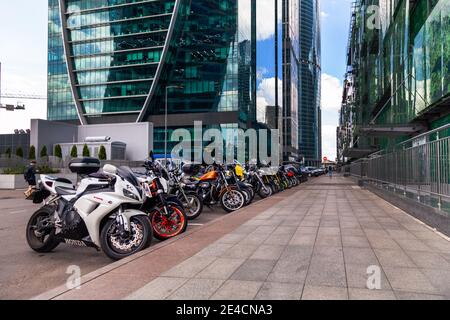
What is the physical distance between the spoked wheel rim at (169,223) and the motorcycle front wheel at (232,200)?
4.08 m

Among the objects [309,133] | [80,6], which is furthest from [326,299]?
[309,133]

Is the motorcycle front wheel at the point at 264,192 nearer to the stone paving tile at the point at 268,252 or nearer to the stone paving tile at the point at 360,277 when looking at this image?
the stone paving tile at the point at 268,252

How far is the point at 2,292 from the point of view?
12.6ft

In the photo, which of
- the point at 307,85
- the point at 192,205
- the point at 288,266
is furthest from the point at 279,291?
the point at 307,85

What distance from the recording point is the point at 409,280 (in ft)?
12.0

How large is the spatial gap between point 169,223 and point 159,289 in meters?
2.93

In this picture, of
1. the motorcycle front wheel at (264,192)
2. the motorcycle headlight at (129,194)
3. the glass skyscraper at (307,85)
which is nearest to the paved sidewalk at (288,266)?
the motorcycle headlight at (129,194)

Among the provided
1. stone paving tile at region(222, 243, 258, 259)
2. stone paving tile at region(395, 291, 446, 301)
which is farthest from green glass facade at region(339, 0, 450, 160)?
stone paving tile at region(395, 291, 446, 301)

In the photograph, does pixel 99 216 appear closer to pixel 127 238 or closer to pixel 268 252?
→ pixel 127 238

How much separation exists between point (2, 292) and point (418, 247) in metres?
5.16

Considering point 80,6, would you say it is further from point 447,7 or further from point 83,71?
point 447,7

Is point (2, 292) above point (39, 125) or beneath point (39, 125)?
beneath

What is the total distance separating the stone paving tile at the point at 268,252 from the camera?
4656 millimetres

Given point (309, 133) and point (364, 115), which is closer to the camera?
point (364, 115)
